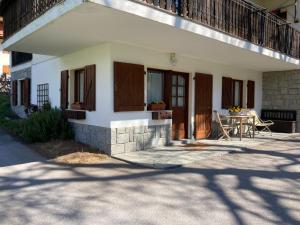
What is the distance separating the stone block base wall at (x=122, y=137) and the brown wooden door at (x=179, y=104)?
2.29 feet

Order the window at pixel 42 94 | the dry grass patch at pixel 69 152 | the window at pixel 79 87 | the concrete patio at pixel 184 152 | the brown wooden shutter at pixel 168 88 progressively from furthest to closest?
1. the window at pixel 42 94
2. the window at pixel 79 87
3. the brown wooden shutter at pixel 168 88
4. the dry grass patch at pixel 69 152
5. the concrete patio at pixel 184 152

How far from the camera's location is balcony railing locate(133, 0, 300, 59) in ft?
19.9

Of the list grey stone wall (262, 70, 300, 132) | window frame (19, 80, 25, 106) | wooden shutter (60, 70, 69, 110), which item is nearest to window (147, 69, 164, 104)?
wooden shutter (60, 70, 69, 110)

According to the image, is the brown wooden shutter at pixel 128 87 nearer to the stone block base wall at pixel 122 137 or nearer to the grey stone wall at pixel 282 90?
the stone block base wall at pixel 122 137

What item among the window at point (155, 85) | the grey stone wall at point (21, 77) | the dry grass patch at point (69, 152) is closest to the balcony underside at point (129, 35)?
the window at point (155, 85)

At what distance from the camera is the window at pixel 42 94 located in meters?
10.5

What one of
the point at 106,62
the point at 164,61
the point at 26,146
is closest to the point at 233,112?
the point at 164,61

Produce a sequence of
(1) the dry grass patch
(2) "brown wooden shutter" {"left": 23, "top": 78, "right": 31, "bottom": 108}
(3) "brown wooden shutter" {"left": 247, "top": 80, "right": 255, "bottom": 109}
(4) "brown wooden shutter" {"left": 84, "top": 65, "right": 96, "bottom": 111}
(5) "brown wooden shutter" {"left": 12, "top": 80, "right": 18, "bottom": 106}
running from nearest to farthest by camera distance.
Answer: (1) the dry grass patch < (4) "brown wooden shutter" {"left": 84, "top": 65, "right": 96, "bottom": 111} < (3) "brown wooden shutter" {"left": 247, "top": 80, "right": 255, "bottom": 109} < (2) "brown wooden shutter" {"left": 23, "top": 78, "right": 31, "bottom": 108} < (5) "brown wooden shutter" {"left": 12, "top": 80, "right": 18, "bottom": 106}

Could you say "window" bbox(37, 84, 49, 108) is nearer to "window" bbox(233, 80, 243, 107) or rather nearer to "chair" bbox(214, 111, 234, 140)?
"chair" bbox(214, 111, 234, 140)

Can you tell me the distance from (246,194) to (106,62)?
4.21 m

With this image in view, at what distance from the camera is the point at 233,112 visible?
9.82m

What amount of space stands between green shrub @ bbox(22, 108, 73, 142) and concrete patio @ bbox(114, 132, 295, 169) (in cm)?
221

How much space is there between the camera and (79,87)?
8867 millimetres

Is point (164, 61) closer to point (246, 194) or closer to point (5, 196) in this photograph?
point (246, 194)
